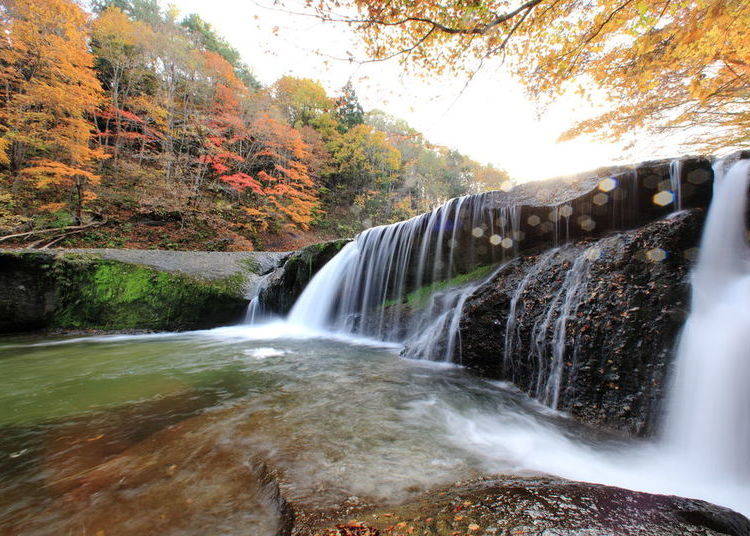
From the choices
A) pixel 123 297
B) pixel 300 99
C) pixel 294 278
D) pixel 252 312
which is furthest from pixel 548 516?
pixel 300 99

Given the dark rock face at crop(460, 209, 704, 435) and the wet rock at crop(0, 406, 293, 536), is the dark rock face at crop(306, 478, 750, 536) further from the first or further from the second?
the dark rock face at crop(460, 209, 704, 435)

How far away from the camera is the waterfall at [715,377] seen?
2064 mm

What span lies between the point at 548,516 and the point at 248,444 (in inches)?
72.2

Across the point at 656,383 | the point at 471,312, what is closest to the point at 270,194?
the point at 471,312

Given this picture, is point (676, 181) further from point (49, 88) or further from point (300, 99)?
point (300, 99)

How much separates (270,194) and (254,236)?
8.43 ft

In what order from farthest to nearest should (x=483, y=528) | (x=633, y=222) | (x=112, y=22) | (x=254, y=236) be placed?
(x=254, y=236) < (x=112, y=22) < (x=633, y=222) < (x=483, y=528)

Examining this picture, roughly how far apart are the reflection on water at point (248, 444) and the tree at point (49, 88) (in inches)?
411

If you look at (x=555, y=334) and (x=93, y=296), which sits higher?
(x=555, y=334)

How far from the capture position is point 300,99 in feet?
77.2

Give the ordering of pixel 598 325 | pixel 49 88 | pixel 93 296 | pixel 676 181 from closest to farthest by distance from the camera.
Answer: pixel 598 325 → pixel 676 181 → pixel 93 296 → pixel 49 88

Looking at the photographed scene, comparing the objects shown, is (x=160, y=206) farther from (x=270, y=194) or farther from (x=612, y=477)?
(x=612, y=477)

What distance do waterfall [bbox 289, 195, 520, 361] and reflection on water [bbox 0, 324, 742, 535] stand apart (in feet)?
5.77

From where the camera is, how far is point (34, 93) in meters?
10.3
